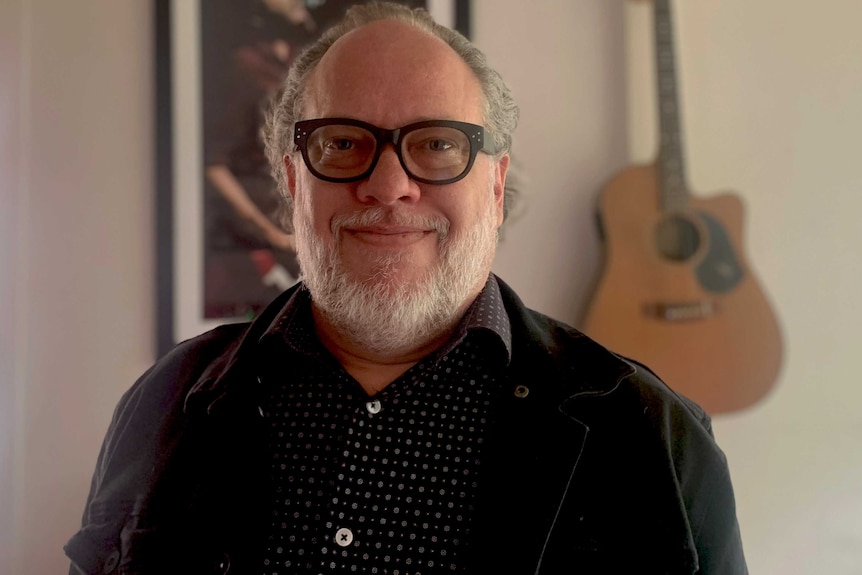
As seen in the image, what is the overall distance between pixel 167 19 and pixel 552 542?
138 cm

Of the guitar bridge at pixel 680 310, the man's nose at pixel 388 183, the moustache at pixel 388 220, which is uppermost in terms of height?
the man's nose at pixel 388 183

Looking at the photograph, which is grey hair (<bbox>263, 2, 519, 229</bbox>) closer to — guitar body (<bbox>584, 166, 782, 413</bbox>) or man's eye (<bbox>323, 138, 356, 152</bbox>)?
man's eye (<bbox>323, 138, 356, 152</bbox>)

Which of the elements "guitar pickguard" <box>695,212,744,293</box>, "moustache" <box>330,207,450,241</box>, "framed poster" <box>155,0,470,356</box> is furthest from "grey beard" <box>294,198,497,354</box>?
"guitar pickguard" <box>695,212,744,293</box>

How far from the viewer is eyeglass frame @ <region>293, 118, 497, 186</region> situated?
0.81m

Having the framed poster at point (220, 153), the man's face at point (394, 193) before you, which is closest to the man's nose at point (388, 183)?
the man's face at point (394, 193)

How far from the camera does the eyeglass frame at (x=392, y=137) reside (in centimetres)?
81

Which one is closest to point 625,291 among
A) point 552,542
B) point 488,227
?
point 488,227

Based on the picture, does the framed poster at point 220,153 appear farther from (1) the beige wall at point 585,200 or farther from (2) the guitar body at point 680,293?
(2) the guitar body at point 680,293

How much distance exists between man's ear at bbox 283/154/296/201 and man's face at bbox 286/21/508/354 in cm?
9

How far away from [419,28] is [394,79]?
12 centimetres

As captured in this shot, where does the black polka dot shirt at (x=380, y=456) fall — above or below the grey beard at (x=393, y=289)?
below

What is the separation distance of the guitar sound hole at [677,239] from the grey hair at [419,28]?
53cm

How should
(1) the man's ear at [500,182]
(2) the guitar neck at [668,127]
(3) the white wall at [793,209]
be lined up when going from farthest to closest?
(3) the white wall at [793,209] → (2) the guitar neck at [668,127] → (1) the man's ear at [500,182]

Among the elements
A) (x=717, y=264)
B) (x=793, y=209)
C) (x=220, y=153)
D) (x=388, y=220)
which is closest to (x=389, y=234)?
(x=388, y=220)
